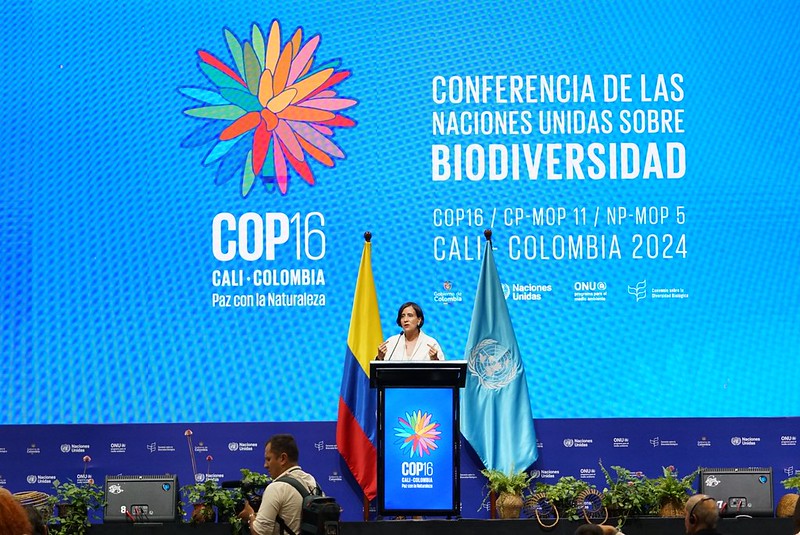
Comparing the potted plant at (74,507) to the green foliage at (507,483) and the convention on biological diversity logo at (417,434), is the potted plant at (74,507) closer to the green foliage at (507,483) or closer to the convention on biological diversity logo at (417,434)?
Result: the convention on biological diversity logo at (417,434)

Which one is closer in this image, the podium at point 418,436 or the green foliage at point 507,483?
the podium at point 418,436

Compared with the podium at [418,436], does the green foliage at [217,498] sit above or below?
below

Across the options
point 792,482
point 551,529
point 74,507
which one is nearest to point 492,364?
point 551,529

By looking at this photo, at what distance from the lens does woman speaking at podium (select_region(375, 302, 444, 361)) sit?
8148 millimetres

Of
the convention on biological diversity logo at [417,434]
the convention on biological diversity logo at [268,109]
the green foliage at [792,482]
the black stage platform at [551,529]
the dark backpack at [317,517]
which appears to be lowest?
the black stage platform at [551,529]

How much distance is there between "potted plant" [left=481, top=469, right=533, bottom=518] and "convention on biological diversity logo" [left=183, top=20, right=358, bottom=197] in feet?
9.03

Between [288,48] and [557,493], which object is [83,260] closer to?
[288,48]

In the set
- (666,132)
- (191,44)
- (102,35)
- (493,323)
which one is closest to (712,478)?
(493,323)

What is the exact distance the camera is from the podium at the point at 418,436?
707cm

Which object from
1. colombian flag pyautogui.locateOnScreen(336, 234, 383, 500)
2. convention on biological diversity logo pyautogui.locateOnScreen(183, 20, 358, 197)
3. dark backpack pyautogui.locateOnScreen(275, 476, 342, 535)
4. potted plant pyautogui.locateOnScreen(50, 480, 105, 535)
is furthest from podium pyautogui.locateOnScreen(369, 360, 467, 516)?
convention on biological diversity logo pyautogui.locateOnScreen(183, 20, 358, 197)

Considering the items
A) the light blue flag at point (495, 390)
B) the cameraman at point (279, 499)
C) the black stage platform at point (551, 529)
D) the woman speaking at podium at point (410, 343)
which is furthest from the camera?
the light blue flag at point (495, 390)

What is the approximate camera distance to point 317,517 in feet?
17.4

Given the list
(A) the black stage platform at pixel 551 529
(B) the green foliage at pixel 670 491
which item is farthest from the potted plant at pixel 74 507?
(B) the green foliage at pixel 670 491

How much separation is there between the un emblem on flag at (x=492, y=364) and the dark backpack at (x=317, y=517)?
3.38 m
